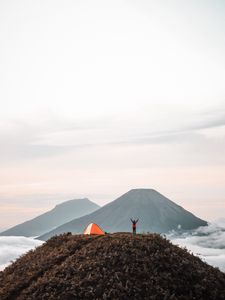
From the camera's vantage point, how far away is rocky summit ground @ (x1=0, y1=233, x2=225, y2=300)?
33.1m

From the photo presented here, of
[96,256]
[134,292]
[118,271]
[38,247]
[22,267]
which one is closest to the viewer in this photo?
[134,292]

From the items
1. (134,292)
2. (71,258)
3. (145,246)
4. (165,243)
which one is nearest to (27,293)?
(71,258)

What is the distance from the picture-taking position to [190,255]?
41.1 meters

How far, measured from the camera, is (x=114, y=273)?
3478 cm

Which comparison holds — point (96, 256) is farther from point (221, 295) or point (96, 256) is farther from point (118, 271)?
point (221, 295)

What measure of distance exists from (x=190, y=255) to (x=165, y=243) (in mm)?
2514

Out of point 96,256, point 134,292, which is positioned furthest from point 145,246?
point 134,292

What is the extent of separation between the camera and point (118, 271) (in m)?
35.2

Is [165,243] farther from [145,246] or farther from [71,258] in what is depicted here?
[71,258]

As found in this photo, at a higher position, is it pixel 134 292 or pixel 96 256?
pixel 96 256

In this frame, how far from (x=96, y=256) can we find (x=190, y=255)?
923cm

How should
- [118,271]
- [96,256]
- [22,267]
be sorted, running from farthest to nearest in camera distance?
[22,267] < [96,256] < [118,271]

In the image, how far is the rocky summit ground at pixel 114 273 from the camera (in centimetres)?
3306

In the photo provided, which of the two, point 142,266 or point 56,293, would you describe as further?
point 142,266
